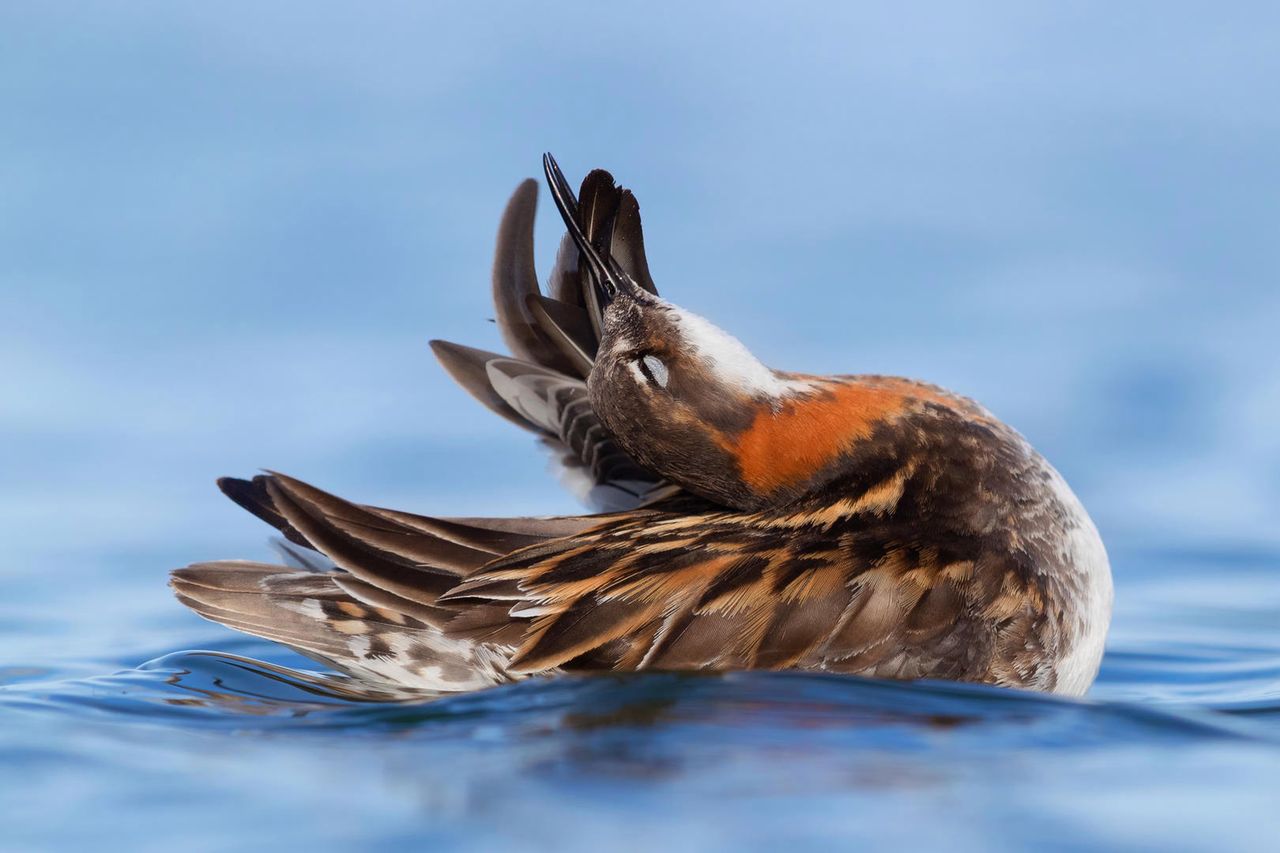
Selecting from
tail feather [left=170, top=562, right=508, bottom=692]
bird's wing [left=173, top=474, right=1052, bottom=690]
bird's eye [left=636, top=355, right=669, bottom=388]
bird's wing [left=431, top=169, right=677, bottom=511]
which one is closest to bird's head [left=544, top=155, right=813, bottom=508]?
bird's eye [left=636, top=355, right=669, bottom=388]

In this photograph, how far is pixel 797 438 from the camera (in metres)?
5.91

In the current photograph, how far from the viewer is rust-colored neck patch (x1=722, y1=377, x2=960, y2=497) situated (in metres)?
5.91

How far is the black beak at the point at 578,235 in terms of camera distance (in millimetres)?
6324

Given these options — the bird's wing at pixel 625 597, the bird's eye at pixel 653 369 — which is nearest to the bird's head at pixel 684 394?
the bird's eye at pixel 653 369

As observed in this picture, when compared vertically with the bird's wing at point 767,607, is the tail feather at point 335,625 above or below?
below

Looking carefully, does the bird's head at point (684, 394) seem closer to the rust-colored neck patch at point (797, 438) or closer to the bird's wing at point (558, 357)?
the rust-colored neck patch at point (797, 438)

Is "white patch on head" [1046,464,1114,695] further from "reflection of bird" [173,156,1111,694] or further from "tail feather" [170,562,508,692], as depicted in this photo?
"tail feather" [170,562,508,692]

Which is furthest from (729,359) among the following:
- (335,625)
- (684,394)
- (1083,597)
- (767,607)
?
(335,625)

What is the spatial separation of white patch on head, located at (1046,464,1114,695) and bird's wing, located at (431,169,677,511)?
1540 millimetres

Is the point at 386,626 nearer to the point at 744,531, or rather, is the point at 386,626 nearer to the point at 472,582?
the point at 472,582

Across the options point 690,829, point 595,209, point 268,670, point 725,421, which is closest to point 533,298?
point 595,209

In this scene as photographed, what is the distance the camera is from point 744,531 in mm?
5812

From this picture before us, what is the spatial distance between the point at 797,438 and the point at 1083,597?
1.11 meters

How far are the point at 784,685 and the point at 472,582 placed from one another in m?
1.18
